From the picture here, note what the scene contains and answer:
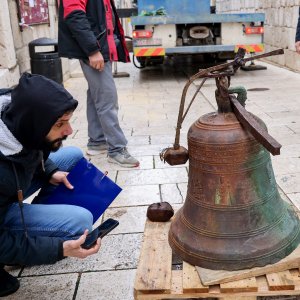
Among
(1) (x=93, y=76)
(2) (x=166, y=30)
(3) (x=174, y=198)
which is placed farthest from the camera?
(2) (x=166, y=30)

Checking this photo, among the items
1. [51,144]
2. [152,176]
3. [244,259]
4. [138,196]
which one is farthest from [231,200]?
[152,176]

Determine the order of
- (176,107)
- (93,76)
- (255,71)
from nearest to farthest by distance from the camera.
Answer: (93,76) → (176,107) → (255,71)

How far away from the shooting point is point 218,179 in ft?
6.45

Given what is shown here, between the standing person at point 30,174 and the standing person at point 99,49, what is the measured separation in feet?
5.74

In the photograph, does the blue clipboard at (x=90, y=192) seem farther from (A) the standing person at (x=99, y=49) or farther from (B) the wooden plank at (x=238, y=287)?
(A) the standing person at (x=99, y=49)

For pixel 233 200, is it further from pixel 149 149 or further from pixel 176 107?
pixel 176 107

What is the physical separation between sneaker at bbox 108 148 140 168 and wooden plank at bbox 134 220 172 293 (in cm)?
186

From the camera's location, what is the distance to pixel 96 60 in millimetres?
3875

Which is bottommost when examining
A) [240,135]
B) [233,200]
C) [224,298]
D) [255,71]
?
[255,71]

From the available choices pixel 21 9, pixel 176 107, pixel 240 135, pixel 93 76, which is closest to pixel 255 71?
pixel 176 107

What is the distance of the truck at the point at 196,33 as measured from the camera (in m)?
9.05

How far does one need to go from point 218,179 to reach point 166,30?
7687mm

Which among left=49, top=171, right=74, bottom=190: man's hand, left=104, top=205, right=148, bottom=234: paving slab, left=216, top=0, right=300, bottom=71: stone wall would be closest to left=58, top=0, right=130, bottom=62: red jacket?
left=104, top=205, right=148, bottom=234: paving slab

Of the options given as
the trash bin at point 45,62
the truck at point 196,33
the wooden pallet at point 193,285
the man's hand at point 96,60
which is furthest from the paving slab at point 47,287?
the truck at point 196,33
